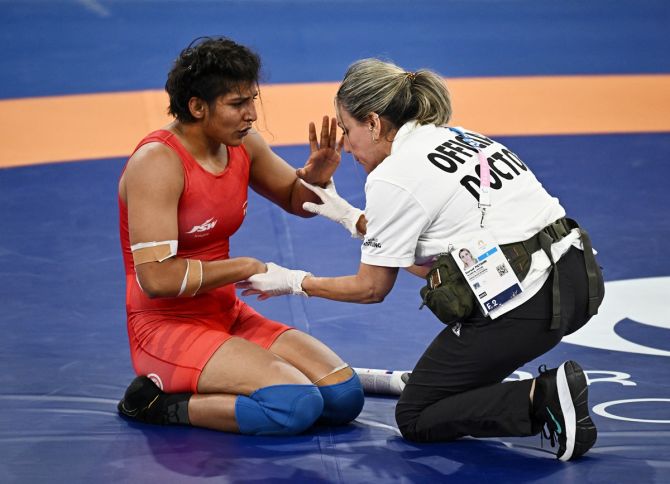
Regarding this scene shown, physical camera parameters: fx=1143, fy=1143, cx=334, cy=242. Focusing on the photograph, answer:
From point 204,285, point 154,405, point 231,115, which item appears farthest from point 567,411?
point 231,115

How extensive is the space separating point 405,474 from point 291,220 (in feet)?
11.9

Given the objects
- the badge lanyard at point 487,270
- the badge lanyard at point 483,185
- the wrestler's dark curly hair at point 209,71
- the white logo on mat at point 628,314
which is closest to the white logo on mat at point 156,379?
the wrestler's dark curly hair at point 209,71

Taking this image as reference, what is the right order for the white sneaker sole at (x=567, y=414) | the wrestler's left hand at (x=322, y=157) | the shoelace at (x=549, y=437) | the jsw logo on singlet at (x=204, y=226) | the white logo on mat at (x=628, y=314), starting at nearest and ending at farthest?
1. the white sneaker sole at (x=567, y=414)
2. the shoelace at (x=549, y=437)
3. the jsw logo on singlet at (x=204, y=226)
4. the wrestler's left hand at (x=322, y=157)
5. the white logo on mat at (x=628, y=314)

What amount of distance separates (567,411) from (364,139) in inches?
52.6

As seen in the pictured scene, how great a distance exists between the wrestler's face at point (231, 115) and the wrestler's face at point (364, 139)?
429 mm

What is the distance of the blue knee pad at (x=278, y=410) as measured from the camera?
4.62m

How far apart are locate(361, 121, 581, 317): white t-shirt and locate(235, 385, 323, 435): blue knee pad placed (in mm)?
631

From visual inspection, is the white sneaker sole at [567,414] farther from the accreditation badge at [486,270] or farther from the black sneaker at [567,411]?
the accreditation badge at [486,270]

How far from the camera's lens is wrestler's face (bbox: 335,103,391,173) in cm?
461

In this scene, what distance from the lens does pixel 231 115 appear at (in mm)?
4832

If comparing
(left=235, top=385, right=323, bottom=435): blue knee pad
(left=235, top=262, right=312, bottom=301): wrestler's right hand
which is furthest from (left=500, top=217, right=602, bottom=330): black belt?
(left=235, top=385, right=323, bottom=435): blue knee pad

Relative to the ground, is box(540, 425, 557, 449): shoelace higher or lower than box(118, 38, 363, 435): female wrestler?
lower

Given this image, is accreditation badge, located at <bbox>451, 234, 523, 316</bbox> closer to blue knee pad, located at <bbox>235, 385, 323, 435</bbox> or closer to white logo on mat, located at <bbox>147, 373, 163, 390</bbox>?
blue knee pad, located at <bbox>235, 385, 323, 435</bbox>

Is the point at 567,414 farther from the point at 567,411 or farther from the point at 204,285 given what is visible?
the point at 204,285
